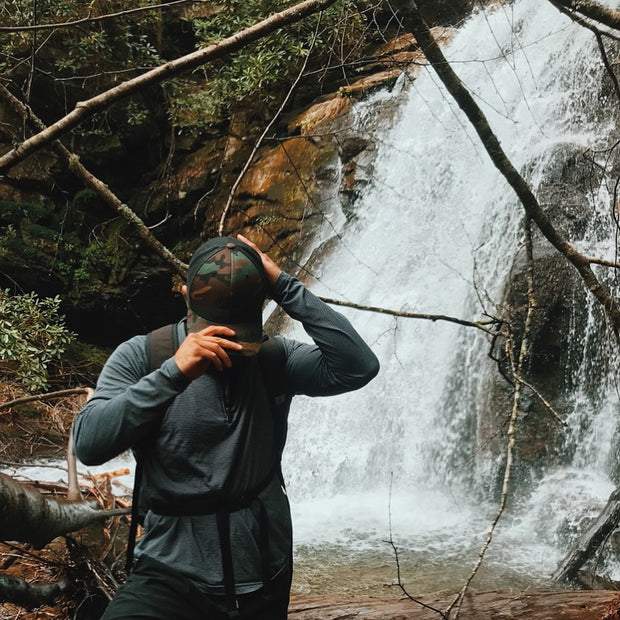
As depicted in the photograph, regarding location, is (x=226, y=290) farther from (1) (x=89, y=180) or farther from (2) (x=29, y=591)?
(2) (x=29, y=591)

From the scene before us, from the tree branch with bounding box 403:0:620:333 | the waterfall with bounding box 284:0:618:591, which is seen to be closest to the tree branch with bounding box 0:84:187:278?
the tree branch with bounding box 403:0:620:333

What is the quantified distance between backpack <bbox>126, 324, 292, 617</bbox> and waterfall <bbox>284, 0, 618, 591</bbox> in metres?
2.26

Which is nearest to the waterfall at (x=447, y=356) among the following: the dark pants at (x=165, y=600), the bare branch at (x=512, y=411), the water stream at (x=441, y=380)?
the water stream at (x=441, y=380)

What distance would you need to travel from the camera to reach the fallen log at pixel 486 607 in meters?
2.52

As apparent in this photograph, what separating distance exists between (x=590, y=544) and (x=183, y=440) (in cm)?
392

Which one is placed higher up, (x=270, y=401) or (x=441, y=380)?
(x=270, y=401)

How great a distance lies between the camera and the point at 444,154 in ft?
31.1

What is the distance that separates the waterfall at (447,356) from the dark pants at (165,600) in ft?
8.98

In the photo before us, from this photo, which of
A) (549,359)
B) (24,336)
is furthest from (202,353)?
(24,336)

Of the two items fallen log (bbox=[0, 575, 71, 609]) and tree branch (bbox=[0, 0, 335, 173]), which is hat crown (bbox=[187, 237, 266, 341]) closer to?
tree branch (bbox=[0, 0, 335, 173])

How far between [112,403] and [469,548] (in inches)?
181

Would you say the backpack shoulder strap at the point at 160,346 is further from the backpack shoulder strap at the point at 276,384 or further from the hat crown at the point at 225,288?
the backpack shoulder strap at the point at 276,384

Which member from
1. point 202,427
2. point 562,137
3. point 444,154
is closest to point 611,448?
point 562,137

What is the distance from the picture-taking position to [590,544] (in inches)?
179
